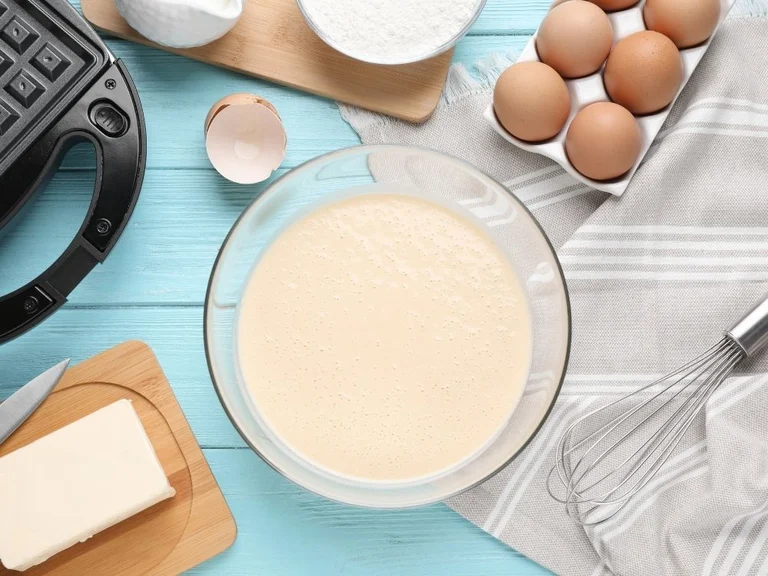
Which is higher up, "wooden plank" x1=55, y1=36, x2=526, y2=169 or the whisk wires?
"wooden plank" x1=55, y1=36, x2=526, y2=169

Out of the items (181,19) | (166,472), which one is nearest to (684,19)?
(181,19)

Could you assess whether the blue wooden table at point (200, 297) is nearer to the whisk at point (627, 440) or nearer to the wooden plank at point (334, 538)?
the wooden plank at point (334, 538)

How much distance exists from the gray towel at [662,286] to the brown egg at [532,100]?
0.29 feet

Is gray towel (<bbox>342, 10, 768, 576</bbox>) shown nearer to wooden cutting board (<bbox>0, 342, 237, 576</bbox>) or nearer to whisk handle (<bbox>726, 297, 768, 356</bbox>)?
whisk handle (<bbox>726, 297, 768, 356</bbox>)

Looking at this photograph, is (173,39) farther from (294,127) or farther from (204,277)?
(204,277)

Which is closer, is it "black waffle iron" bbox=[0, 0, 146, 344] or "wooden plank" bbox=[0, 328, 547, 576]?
"black waffle iron" bbox=[0, 0, 146, 344]

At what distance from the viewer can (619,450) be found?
42.8 inches

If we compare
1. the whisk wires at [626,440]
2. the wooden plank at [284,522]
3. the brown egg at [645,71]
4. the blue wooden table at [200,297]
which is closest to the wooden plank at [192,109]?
the blue wooden table at [200,297]

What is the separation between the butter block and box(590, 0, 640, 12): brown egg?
0.80m

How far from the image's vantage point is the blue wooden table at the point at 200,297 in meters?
1.09

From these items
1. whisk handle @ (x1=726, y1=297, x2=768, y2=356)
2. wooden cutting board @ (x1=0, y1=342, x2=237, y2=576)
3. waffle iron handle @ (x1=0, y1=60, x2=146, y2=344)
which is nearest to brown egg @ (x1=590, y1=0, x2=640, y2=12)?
whisk handle @ (x1=726, y1=297, x2=768, y2=356)

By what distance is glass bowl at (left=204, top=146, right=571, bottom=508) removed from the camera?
99cm

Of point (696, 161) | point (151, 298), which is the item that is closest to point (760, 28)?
point (696, 161)

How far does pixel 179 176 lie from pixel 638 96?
0.62m
